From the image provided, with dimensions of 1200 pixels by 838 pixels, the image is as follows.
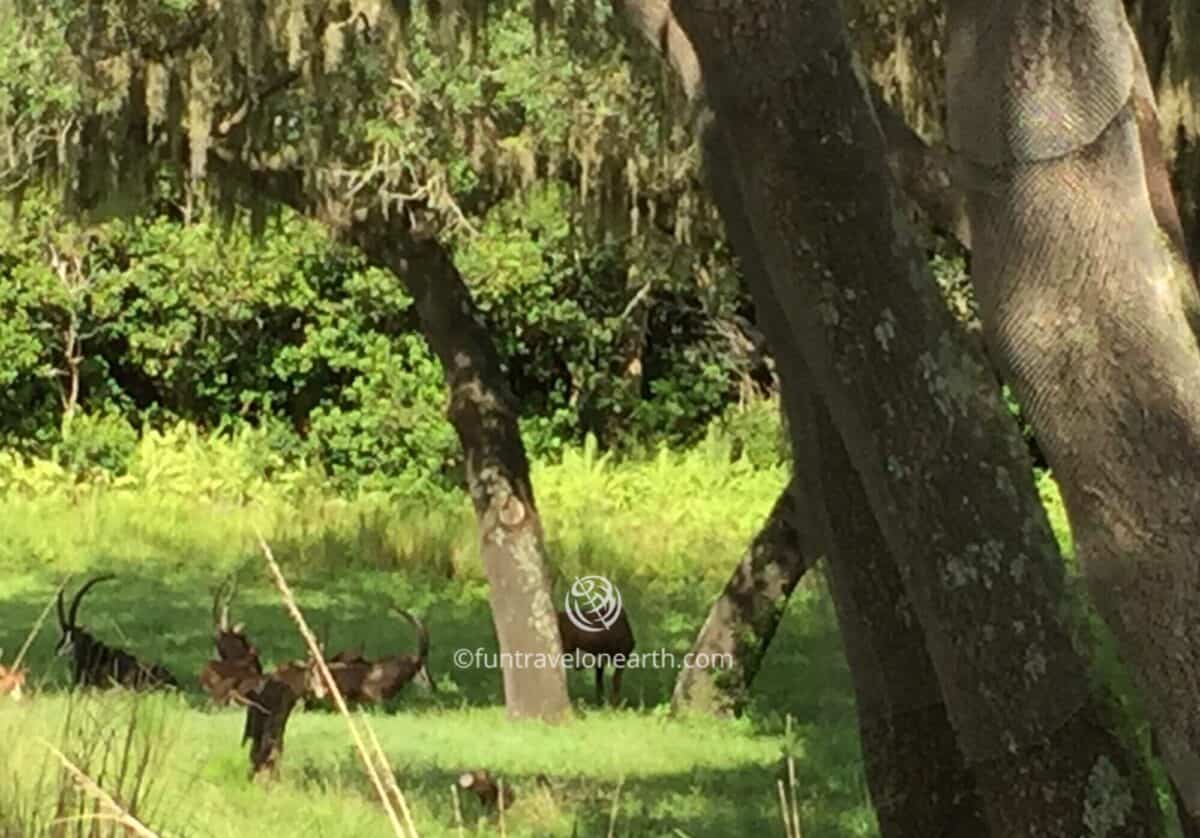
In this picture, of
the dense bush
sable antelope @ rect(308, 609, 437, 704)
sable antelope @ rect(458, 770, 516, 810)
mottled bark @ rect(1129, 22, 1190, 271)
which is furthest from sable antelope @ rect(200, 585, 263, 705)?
the dense bush

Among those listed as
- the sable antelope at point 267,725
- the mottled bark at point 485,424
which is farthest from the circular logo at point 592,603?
the sable antelope at point 267,725

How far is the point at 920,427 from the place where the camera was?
3270 mm

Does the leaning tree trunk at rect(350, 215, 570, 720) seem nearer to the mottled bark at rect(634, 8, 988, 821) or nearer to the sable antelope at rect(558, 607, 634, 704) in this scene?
the sable antelope at rect(558, 607, 634, 704)

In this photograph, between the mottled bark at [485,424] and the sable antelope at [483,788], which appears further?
the mottled bark at [485,424]

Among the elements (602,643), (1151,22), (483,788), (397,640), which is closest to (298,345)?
(397,640)

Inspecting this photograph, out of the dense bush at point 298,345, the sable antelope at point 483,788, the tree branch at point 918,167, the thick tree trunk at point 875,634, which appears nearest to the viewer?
the thick tree trunk at point 875,634

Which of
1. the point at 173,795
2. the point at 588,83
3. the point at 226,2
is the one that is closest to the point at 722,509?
the point at 588,83

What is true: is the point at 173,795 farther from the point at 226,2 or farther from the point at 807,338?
the point at 226,2

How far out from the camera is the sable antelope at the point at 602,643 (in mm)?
10859

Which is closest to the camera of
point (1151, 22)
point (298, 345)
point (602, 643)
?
point (1151, 22)

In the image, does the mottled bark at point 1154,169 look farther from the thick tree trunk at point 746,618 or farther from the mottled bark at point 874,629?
the thick tree trunk at point 746,618

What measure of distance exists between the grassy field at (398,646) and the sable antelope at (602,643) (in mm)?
211

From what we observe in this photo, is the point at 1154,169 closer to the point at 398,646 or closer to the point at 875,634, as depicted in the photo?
the point at 875,634

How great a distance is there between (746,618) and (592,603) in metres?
2.60
